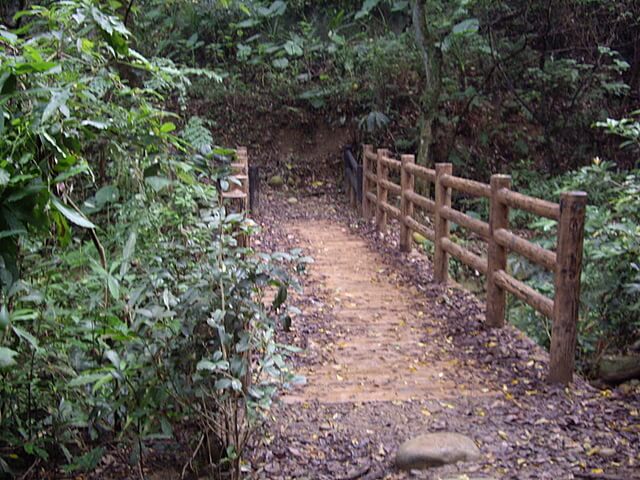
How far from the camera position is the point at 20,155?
2.48m

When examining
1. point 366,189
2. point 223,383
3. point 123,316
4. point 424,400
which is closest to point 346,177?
point 366,189

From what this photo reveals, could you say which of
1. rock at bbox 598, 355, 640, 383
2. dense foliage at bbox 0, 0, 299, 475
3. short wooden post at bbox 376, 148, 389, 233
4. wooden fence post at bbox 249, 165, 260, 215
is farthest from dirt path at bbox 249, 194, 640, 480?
wooden fence post at bbox 249, 165, 260, 215

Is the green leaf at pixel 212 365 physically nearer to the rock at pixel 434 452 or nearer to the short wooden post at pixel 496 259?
the rock at pixel 434 452

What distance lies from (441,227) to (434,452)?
3.89 metres

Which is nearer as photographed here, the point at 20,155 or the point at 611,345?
the point at 20,155

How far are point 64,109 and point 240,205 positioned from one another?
12.4 feet

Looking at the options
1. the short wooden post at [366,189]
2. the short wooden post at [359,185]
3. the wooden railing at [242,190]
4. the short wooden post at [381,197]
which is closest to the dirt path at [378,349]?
the wooden railing at [242,190]

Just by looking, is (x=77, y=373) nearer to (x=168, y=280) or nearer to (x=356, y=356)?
(x=168, y=280)

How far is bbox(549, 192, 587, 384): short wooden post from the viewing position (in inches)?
163

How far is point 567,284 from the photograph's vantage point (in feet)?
13.8

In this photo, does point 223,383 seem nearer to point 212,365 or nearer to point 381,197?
point 212,365

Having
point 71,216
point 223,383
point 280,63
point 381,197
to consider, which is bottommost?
point 223,383

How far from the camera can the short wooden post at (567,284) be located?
13.6ft

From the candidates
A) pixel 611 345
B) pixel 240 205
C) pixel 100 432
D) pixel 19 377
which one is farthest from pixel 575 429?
pixel 240 205
